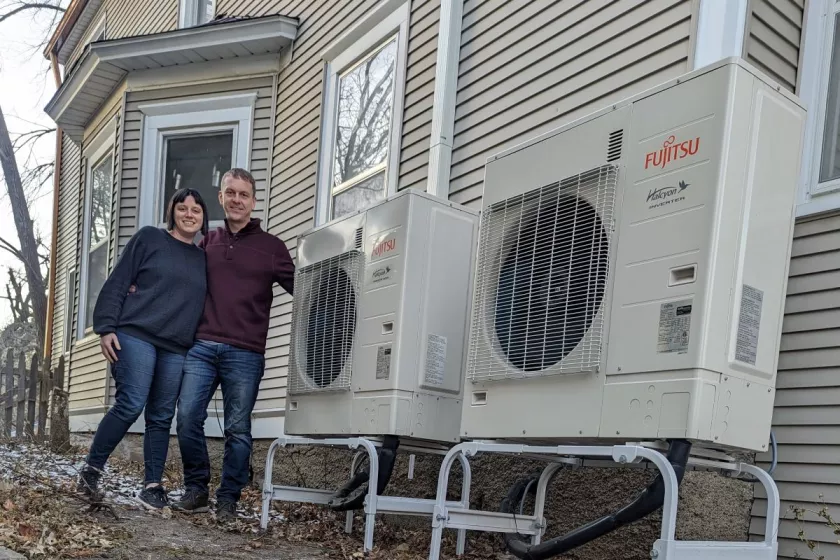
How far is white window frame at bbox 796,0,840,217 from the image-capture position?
3549mm

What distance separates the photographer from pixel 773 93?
2562 millimetres

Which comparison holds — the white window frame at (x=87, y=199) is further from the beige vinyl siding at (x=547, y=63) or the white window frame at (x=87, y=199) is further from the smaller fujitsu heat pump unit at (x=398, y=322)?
the smaller fujitsu heat pump unit at (x=398, y=322)

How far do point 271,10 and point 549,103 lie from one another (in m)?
4.53

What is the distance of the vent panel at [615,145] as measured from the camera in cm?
272

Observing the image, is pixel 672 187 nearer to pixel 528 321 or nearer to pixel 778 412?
pixel 528 321

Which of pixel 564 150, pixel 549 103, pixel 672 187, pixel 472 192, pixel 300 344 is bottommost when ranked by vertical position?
pixel 300 344

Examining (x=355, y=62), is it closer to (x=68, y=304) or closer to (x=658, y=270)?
(x=658, y=270)

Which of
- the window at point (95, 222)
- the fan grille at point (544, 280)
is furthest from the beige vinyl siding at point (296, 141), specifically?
the fan grille at point (544, 280)

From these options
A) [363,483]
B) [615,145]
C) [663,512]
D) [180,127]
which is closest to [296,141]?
[180,127]

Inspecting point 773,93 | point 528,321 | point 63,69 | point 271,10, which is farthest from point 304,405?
point 63,69

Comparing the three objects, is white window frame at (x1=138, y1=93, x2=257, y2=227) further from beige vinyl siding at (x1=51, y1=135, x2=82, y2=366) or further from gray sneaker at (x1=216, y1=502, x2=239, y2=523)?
beige vinyl siding at (x1=51, y1=135, x2=82, y2=366)

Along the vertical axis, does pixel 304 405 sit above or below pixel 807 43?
below

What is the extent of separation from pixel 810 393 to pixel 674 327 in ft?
4.34

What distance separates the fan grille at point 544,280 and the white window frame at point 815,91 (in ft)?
4.12
